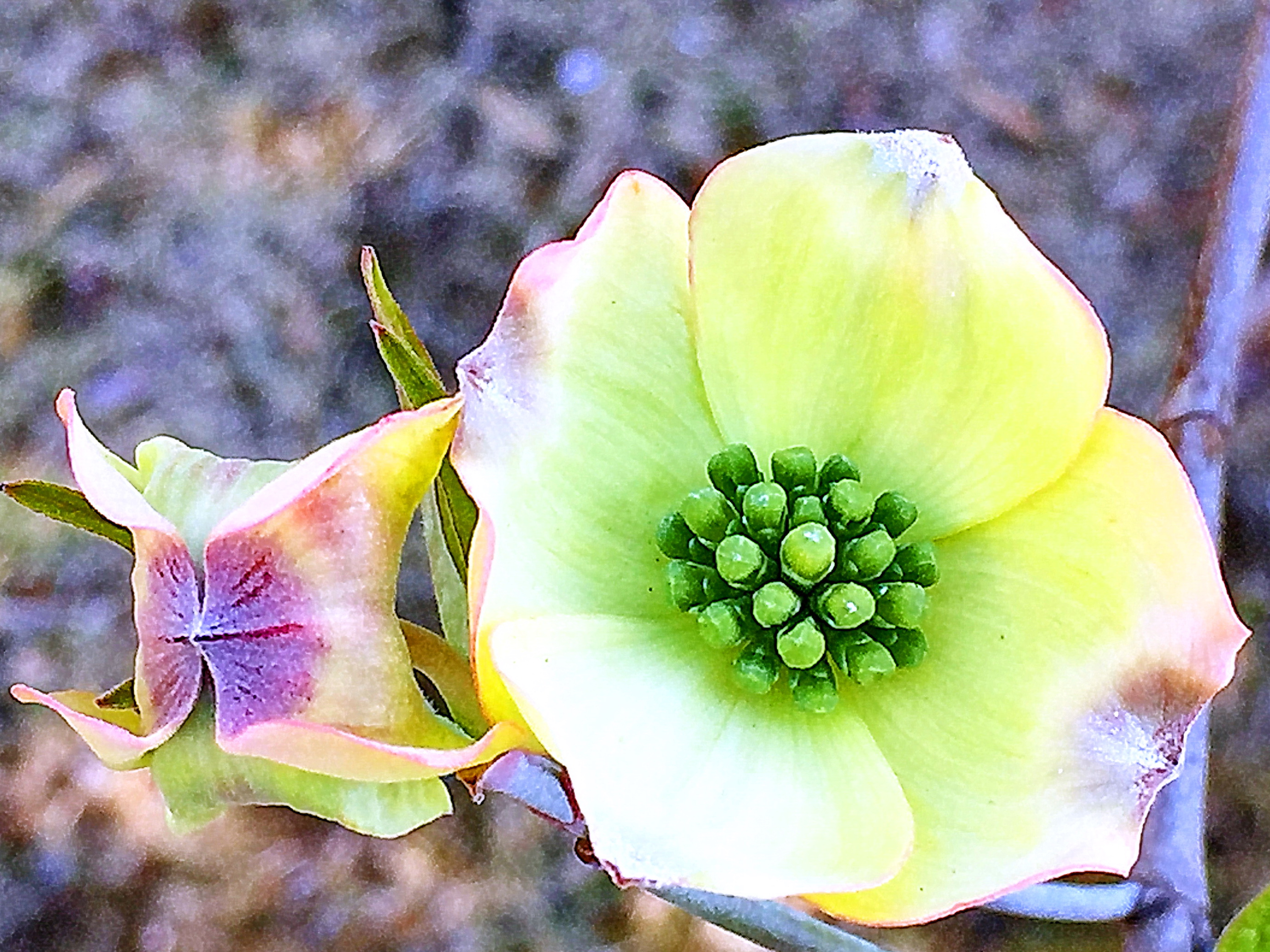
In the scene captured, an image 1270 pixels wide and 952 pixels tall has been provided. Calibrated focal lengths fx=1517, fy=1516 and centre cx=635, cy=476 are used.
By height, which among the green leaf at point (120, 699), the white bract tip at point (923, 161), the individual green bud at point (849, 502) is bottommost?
the green leaf at point (120, 699)

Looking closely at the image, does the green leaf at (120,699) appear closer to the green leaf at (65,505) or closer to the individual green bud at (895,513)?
the green leaf at (65,505)

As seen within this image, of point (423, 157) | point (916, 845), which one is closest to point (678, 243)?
point (916, 845)

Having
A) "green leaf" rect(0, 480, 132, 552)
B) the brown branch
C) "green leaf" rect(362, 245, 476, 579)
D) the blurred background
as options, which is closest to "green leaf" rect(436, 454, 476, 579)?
"green leaf" rect(362, 245, 476, 579)

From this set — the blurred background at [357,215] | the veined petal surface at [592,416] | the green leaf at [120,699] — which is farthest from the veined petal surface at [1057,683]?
the blurred background at [357,215]

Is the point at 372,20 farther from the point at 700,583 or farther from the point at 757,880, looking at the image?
the point at 757,880

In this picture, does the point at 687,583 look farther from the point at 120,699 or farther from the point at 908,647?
the point at 120,699

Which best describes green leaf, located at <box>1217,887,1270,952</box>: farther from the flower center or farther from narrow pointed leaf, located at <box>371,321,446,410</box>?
narrow pointed leaf, located at <box>371,321,446,410</box>

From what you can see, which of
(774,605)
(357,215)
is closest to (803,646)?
(774,605)
